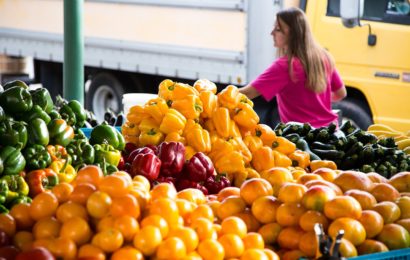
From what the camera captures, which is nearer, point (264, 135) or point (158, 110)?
point (158, 110)

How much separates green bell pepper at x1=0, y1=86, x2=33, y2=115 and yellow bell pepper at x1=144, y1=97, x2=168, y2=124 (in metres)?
0.71

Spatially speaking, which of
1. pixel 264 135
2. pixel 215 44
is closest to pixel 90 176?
pixel 264 135

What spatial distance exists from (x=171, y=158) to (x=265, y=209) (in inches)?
41.3

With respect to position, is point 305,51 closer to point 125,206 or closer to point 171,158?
point 171,158

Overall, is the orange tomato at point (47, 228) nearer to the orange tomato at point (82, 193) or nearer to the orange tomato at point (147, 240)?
the orange tomato at point (82, 193)

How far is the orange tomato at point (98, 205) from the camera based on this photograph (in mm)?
2932

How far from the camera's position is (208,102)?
474 cm

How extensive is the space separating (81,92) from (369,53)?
3.23 metres

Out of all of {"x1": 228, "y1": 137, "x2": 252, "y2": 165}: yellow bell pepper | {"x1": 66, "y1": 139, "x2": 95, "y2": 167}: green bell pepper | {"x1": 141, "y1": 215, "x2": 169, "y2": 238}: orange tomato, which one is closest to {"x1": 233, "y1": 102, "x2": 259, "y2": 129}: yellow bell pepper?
{"x1": 228, "y1": 137, "x2": 252, "y2": 165}: yellow bell pepper

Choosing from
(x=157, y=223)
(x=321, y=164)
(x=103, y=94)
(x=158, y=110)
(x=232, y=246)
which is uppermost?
(x=158, y=110)

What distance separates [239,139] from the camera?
4688 millimetres

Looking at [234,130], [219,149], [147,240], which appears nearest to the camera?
[147,240]

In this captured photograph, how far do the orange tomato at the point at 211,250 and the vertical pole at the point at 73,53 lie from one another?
4329 millimetres

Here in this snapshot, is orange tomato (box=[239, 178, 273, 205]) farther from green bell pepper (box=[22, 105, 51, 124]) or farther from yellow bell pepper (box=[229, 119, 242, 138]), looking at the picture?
green bell pepper (box=[22, 105, 51, 124])
